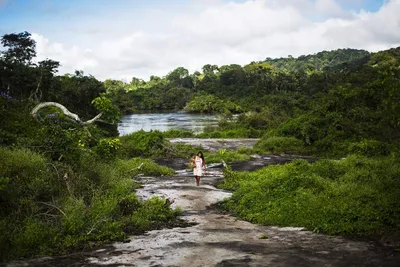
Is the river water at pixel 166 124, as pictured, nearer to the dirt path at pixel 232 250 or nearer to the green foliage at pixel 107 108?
the green foliage at pixel 107 108

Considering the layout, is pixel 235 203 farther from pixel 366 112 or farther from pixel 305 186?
pixel 366 112

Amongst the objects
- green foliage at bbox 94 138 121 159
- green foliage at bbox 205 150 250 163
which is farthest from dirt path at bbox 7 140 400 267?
green foliage at bbox 205 150 250 163

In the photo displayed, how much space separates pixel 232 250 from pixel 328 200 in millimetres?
4435

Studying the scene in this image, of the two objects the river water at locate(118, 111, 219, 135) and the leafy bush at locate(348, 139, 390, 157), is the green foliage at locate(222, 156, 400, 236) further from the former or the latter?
the river water at locate(118, 111, 219, 135)

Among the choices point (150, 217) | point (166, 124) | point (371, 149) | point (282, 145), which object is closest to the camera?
point (150, 217)

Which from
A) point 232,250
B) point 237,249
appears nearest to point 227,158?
point 237,249

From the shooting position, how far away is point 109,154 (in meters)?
17.2

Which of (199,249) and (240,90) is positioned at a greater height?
(240,90)

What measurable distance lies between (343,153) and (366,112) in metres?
6.59

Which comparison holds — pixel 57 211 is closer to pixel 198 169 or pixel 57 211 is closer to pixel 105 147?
pixel 105 147

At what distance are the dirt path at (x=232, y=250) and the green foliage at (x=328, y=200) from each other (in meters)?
0.67

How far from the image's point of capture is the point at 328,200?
12.0m

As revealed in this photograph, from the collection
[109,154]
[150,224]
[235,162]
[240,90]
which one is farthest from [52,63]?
[240,90]

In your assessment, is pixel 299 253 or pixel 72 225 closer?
pixel 299 253
